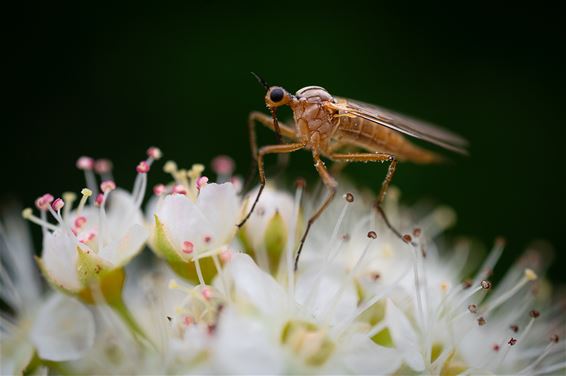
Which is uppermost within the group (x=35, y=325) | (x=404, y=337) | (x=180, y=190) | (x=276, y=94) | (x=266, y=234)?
(x=276, y=94)

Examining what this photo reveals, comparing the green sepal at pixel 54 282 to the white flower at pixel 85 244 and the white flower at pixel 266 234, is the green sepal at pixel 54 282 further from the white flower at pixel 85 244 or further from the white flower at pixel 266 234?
the white flower at pixel 266 234

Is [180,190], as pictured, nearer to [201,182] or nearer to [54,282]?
[201,182]

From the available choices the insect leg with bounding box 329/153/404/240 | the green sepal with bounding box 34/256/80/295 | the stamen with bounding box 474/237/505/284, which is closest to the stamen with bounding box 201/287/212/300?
the green sepal with bounding box 34/256/80/295

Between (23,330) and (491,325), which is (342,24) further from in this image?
(23,330)

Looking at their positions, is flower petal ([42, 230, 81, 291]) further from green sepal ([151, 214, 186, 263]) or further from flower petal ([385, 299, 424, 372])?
flower petal ([385, 299, 424, 372])

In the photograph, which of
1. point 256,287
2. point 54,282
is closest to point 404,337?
point 256,287

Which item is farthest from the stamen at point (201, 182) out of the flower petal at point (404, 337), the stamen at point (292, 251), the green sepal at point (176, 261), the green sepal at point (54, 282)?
the flower petal at point (404, 337)

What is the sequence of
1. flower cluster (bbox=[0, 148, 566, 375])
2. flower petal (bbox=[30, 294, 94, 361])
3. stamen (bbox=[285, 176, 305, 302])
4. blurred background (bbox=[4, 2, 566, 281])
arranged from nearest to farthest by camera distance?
flower cluster (bbox=[0, 148, 566, 375]) < stamen (bbox=[285, 176, 305, 302]) < flower petal (bbox=[30, 294, 94, 361]) < blurred background (bbox=[4, 2, 566, 281])
